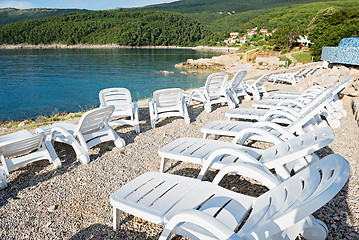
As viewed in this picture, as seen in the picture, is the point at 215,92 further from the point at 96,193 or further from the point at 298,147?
the point at 298,147

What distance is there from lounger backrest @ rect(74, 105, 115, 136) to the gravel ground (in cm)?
47

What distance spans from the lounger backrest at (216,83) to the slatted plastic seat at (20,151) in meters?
4.46

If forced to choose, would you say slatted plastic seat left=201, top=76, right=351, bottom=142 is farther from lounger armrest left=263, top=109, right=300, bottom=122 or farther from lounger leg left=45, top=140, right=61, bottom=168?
lounger leg left=45, top=140, right=61, bottom=168

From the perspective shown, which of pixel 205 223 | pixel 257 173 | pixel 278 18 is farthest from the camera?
pixel 278 18

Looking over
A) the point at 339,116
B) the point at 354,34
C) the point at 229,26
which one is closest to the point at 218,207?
the point at 339,116

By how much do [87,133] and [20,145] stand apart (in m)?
1.14

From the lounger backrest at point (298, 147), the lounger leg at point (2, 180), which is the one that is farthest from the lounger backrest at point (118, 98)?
the lounger backrest at point (298, 147)

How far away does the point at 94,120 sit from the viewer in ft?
13.3

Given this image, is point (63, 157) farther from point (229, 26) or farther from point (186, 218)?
point (229, 26)

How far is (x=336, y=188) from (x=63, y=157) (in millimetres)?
4149

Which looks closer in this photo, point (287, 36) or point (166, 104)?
point (166, 104)

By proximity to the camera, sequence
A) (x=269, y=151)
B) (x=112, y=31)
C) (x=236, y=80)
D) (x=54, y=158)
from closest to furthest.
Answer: (x=269, y=151) < (x=54, y=158) < (x=236, y=80) < (x=112, y=31)

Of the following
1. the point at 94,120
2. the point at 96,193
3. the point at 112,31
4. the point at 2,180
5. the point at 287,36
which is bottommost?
the point at 96,193

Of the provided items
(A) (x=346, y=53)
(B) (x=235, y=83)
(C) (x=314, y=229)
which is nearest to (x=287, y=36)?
(A) (x=346, y=53)
